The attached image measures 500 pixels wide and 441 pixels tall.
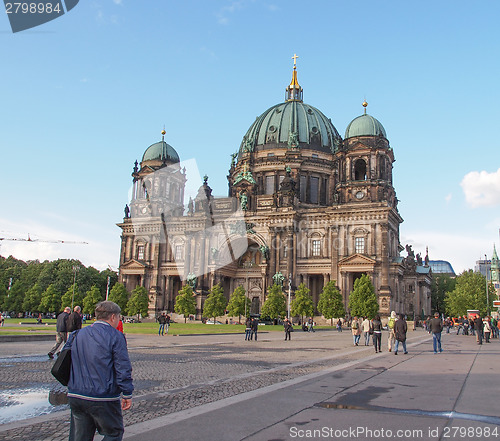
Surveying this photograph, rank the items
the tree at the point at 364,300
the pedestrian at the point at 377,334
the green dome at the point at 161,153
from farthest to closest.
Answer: the green dome at the point at 161,153 < the tree at the point at 364,300 < the pedestrian at the point at 377,334

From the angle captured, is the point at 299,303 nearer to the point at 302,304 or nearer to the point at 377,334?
the point at 302,304

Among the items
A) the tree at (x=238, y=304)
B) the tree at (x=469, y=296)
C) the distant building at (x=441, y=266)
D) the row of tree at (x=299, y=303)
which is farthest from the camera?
the distant building at (x=441, y=266)

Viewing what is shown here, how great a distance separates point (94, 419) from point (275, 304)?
61.6 meters

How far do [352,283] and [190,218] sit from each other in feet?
90.2

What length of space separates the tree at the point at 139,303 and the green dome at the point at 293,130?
2969 cm

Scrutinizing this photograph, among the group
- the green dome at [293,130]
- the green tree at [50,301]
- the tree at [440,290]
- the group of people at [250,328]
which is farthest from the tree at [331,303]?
the tree at [440,290]

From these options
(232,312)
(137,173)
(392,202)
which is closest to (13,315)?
(137,173)

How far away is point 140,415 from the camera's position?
8.70 m

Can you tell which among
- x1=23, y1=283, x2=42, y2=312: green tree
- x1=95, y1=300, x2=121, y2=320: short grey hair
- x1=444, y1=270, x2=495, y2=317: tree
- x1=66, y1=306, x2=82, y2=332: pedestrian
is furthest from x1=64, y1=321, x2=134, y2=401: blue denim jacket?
x1=444, y1=270, x2=495, y2=317: tree

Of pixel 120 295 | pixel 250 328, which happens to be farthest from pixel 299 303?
pixel 250 328

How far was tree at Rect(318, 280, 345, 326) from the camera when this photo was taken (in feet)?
214

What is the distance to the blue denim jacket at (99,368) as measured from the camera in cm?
522

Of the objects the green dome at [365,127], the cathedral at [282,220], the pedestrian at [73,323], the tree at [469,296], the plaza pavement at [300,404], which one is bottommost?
the plaza pavement at [300,404]

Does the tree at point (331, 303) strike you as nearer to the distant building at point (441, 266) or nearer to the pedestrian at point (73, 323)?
Result: the pedestrian at point (73, 323)
